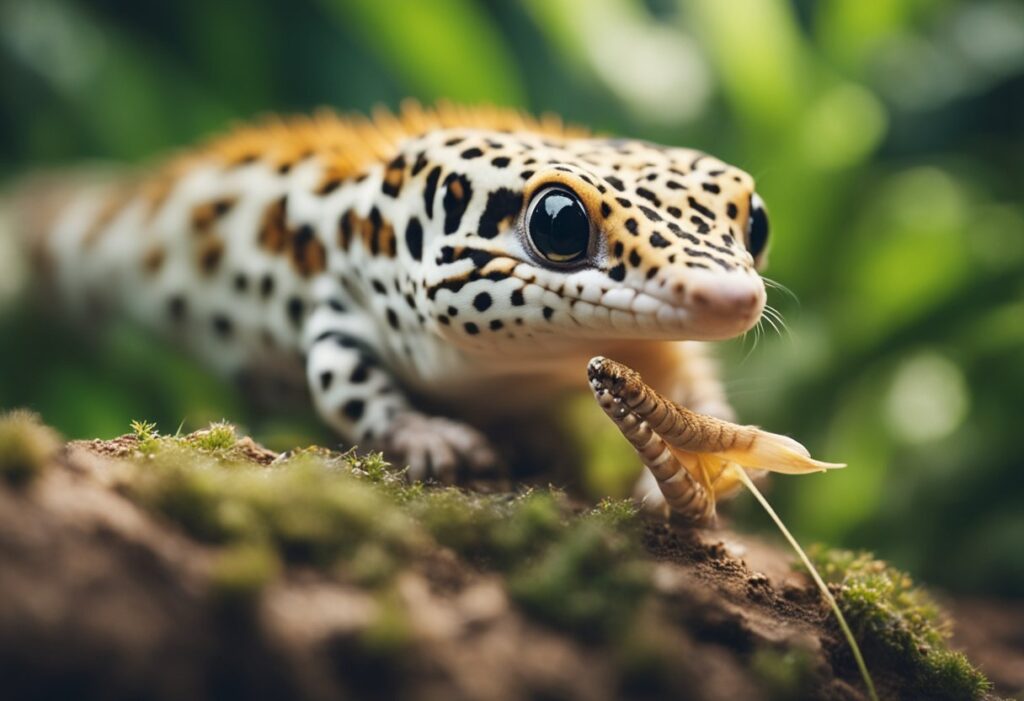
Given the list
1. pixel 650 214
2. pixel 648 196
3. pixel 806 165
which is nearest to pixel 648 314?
pixel 650 214

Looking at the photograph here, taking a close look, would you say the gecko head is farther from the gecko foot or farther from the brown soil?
the brown soil

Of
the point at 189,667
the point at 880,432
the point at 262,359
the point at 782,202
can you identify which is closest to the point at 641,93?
the point at 782,202

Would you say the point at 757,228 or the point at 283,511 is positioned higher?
the point at 757,228

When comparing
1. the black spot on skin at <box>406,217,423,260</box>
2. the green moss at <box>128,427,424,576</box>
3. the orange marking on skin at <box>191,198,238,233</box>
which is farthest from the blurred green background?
the green moss at <box>128,427,424,576</box>

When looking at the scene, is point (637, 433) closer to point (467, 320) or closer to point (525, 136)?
point (467, 320)

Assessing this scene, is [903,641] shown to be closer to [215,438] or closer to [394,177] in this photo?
[215,438]

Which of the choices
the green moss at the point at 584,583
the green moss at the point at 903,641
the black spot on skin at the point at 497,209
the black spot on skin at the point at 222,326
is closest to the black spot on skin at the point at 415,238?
the black spot on skin at the point at 497,209
